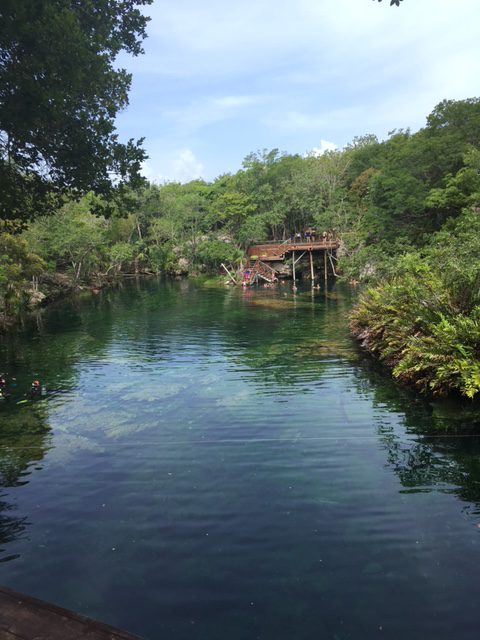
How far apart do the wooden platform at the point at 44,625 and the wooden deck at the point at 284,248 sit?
5298 cm

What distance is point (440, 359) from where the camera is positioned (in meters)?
13.0

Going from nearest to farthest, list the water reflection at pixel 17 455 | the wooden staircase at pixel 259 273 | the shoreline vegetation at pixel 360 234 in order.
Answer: the water reflection at pixel 17 455, the shoreline vegetation at pixel 360 234, the wooden staircase at pixel 259 273

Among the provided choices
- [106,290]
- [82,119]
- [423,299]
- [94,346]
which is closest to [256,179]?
[106,290]

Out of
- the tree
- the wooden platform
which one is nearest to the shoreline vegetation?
the tree

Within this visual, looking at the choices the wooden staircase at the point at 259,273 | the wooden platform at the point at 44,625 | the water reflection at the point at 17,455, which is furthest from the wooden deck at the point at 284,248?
the wooden platform at the point at 44,625

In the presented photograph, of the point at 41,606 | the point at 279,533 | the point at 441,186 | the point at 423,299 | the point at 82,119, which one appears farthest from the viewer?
the point at 441,186

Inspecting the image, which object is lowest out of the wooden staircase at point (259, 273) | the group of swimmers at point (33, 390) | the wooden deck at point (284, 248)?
the group of swimmers at point (33, 390)

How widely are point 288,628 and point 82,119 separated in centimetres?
960

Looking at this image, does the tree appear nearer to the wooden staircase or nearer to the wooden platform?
the wooden platform

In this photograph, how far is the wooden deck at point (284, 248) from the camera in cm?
5491

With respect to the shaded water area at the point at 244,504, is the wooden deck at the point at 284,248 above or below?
above

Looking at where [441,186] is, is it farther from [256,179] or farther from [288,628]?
[256,179]

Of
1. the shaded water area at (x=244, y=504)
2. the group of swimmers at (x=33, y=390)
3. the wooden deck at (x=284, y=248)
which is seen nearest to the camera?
the shaded water area at (x=244, y=504)

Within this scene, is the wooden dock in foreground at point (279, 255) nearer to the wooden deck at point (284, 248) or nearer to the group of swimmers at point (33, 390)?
the wooden deck at point (284, 248)
